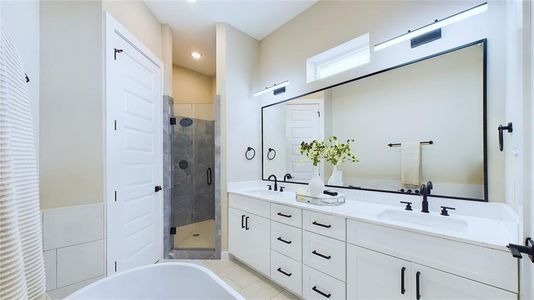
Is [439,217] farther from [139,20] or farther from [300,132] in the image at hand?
[139,20]

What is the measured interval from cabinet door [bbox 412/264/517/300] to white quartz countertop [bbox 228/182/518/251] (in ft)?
0.64

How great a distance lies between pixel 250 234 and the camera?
2.32 meters

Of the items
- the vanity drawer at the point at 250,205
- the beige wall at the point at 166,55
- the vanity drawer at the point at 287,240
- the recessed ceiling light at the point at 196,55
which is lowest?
the vanity drawer at the point at 287,240

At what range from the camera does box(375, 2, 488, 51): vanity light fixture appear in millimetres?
1332

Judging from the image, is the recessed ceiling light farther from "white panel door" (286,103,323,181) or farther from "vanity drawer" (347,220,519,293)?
"vanity drawer" (347,220,519,293)

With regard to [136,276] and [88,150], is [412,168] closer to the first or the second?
[136,276]

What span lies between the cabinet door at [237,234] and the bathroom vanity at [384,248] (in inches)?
6.8

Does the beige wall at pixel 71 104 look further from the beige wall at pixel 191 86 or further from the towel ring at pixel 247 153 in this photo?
the beige wall at pixel 191 86

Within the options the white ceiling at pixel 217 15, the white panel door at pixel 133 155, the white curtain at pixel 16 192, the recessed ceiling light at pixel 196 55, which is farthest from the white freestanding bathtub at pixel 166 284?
the recessed ceiling light at pixel 196 55

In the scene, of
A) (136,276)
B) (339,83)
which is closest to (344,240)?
(136,276)

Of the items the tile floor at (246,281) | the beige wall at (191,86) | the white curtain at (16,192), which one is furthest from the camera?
the beige wall at (191,86)

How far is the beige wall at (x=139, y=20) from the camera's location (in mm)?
1882

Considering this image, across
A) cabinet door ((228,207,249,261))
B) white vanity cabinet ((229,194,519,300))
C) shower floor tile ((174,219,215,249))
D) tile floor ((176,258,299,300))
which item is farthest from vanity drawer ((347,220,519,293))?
shower floor tile ((174,219,215,249))

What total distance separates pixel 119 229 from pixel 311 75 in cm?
249
